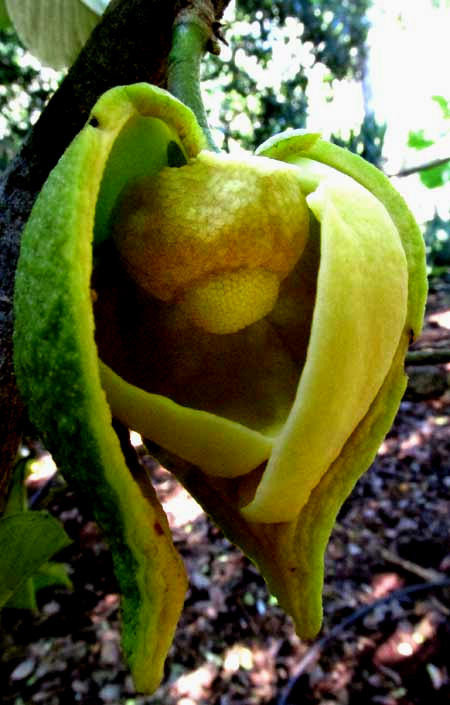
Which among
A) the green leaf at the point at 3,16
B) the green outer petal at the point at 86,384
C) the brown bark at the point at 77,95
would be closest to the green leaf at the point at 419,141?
the green leaf at the point at 3,16

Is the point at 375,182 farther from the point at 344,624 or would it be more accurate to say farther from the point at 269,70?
the point at 269,70

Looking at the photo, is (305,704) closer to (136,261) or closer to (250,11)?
(136,261)

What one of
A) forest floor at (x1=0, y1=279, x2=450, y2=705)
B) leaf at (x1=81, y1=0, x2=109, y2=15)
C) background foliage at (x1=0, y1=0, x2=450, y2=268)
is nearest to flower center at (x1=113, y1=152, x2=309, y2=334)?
leaf at (x1=81, y1=0, x2=109, y2=15)

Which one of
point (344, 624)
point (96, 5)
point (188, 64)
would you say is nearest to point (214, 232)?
point (188, 64)

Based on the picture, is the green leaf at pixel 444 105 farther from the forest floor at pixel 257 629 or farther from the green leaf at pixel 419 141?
the forest floor at pixel 257 629

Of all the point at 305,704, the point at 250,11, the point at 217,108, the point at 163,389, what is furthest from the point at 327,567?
the point at 250,11

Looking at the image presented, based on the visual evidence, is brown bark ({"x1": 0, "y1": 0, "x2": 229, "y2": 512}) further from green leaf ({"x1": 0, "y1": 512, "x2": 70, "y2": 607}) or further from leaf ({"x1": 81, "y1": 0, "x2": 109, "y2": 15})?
leaf ({"x1": 81, "y1": 0, "x2": 109, "y2": 15})
